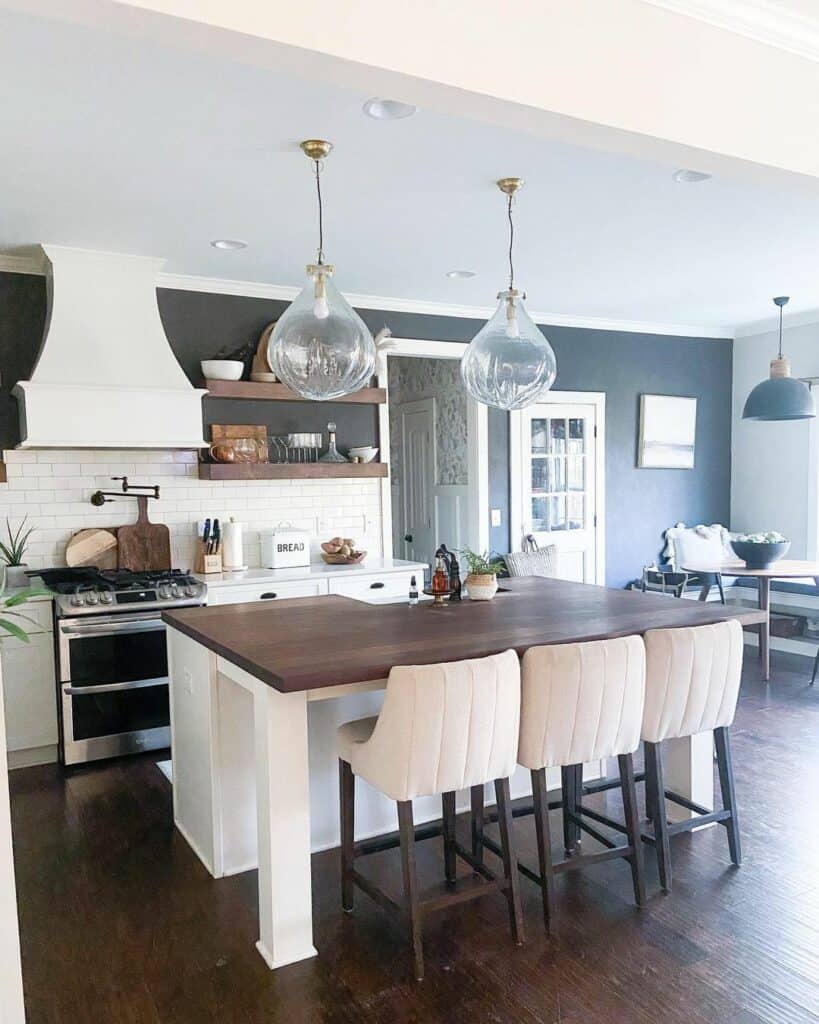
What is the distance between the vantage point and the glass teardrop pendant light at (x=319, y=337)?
301cm

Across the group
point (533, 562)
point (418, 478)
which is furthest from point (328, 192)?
point (418, 478)

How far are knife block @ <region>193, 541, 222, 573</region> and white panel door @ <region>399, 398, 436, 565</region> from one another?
233cm

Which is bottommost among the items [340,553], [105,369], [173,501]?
[340,553]

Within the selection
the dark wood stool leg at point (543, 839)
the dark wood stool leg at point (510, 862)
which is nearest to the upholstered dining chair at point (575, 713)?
the dark wood stool leg at point (543, 839)

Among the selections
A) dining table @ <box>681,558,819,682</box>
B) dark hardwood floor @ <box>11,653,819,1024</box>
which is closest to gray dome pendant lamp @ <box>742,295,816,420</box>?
dining table @ <box>681,558,819,682</box>

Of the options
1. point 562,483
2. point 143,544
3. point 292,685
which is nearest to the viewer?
point 292,685

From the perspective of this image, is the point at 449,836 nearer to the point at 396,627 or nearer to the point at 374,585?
the point at 396,627

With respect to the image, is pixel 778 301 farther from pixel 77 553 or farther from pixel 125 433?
pixel 77 553

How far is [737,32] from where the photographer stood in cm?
222

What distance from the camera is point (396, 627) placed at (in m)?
2.93

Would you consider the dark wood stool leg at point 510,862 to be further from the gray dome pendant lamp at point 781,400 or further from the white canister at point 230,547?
the gray dome pendant lamp at point 781,400

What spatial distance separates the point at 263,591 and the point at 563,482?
2854 mm

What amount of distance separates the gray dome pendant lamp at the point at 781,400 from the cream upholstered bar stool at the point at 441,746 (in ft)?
13.1

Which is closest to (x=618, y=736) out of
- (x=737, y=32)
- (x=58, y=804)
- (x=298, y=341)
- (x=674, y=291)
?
(x=298, y=341)
